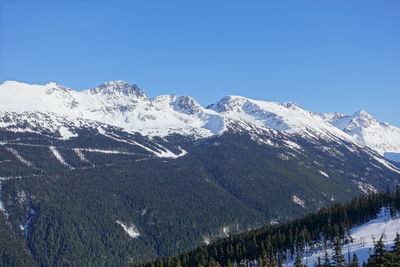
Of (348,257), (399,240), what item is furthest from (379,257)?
(348,257)

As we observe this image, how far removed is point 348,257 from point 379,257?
103023 mm

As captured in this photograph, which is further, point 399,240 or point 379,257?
point 399,240

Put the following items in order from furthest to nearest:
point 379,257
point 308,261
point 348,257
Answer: point 308,261, point 348,257, point 379,257

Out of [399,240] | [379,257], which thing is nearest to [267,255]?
[399,240]

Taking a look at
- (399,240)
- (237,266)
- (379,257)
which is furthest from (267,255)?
(379,257)

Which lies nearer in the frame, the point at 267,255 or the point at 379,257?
the point at 379,257

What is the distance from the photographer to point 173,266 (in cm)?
19600

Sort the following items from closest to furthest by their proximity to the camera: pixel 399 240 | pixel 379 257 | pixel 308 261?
pixel 379 257
pixel 399 240
pixel 308 261

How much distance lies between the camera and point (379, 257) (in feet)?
290

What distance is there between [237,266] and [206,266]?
14.5 meters

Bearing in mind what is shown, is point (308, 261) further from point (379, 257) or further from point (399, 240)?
point (379, 257)

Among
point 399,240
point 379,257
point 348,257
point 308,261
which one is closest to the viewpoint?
point 379,257

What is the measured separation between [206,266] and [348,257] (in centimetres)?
5467

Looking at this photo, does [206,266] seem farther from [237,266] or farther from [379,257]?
[379,257]
